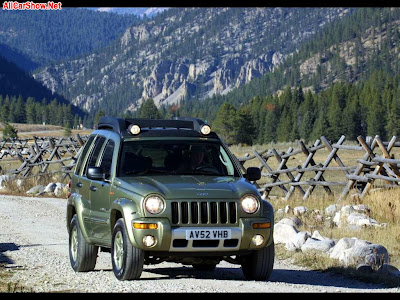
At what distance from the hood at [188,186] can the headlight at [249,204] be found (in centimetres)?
7

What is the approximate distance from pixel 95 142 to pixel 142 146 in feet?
4.15

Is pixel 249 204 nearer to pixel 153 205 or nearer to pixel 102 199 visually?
pixel 153 205

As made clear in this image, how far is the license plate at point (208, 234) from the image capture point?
869cm

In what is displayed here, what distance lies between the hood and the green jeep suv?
0.04 ft

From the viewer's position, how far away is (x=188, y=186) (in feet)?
29.5

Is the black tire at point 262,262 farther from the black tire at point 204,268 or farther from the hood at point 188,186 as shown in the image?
the black tire at point 204,268

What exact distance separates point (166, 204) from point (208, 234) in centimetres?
54

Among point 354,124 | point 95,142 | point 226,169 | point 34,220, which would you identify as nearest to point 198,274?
point 226,169

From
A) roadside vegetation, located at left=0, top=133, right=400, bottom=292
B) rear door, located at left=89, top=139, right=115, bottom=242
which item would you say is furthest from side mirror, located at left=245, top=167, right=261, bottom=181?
roadside vegetation, located at left=0, top=133, right=400, bottom=292

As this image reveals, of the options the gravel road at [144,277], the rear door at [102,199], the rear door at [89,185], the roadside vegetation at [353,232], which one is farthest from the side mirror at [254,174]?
the rear door at [89,185]

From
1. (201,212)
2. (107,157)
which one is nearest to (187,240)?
(201,212)

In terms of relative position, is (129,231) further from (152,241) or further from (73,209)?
(73,209)

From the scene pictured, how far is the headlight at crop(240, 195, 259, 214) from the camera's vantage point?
894 centimetres

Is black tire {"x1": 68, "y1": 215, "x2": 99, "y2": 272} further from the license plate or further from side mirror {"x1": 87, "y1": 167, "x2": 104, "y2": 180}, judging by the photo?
the license plate
